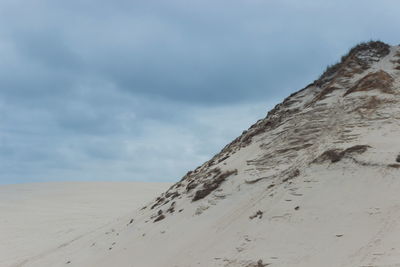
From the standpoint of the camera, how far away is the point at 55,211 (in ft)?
82.6

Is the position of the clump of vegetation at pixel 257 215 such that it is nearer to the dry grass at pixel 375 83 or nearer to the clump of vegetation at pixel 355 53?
the dry grass at pixel 375 83

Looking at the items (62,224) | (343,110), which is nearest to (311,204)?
(343,110)

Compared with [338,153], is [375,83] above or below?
above

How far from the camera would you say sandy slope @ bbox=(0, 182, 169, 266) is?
17.4 meters

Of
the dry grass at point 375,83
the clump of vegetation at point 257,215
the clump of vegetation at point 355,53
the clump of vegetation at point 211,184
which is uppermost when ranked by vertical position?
the clump of vegetation at point 355,53

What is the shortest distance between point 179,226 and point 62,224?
13.2 metres

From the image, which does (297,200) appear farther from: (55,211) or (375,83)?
(55,211)

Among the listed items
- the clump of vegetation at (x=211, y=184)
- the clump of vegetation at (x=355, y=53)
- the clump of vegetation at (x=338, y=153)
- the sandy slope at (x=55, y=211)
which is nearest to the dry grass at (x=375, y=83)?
the clump of vegetation at (x=355, y=53)

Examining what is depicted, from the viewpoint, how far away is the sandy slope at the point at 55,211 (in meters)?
17.4

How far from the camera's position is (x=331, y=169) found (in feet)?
30.7

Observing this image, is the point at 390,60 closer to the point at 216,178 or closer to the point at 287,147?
the point at 287,147

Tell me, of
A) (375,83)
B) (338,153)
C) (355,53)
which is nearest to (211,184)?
(338,153)

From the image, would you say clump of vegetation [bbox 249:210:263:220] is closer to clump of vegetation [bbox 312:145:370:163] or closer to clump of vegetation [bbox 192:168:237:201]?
clump of vegetation [bbox 312:145:370:163]

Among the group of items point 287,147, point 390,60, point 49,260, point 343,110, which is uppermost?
point 390,60
